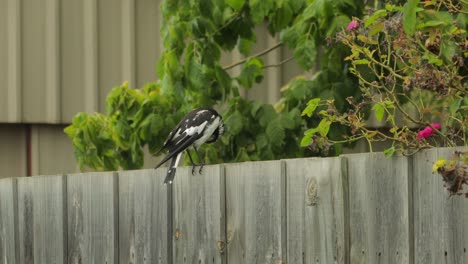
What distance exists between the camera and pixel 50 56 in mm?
8719

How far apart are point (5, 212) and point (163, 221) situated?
1.64m

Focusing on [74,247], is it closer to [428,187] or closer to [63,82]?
[428,187]

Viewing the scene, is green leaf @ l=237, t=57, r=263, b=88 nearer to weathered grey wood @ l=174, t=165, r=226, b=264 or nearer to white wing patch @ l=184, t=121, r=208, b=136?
white wing patch @ l=184, t=121, r=208, b=136

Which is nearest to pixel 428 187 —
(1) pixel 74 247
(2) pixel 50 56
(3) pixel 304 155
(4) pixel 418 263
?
(4) pixel 418 263

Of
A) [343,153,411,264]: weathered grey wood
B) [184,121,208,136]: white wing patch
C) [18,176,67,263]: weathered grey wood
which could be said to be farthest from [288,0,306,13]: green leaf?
[343,153,411,264]: weathered grey wood

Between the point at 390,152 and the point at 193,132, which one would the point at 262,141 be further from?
the point at 390,152

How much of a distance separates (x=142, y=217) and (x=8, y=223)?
139 cm

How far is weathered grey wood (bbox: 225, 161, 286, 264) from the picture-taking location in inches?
157

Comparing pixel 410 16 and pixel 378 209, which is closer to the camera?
pixel 410 16

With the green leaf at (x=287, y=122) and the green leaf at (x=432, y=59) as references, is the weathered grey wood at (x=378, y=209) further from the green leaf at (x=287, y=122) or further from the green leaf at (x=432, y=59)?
the green leaf at (x=287, y=122)

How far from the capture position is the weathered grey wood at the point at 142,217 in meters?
4.78

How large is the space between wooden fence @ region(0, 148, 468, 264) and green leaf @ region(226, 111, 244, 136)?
1494 millimetres

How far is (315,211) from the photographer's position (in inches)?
150

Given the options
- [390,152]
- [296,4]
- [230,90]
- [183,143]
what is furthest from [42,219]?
[390,152]
